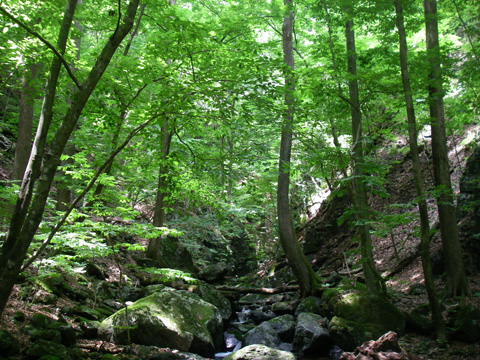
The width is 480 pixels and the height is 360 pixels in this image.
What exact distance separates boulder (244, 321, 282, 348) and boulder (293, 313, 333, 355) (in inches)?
17.5

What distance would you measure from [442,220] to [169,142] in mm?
7435

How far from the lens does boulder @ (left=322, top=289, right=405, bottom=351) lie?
620 centimetres

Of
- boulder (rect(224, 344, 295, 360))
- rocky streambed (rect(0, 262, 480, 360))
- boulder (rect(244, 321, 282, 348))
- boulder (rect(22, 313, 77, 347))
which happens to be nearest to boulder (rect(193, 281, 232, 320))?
rocky streambed (rect(0, 262, 480, 360))

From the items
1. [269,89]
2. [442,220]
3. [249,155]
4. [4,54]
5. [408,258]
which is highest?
[4,54]

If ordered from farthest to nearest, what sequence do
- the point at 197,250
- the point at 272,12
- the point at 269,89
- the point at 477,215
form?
the point at 197,250, the point at 272,12, the point at 477,215, the point at 269,89

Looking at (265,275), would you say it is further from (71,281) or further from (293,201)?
(71,281)

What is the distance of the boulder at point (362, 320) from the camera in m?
6.20

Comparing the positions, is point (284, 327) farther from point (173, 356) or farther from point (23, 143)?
point (23, 143)

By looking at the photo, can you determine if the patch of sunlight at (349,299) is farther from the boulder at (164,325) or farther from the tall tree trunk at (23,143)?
the tall tree trunk at (23,143)

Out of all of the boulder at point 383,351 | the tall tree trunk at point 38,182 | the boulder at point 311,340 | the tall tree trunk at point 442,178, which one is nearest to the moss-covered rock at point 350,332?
the boulder at point 311,340

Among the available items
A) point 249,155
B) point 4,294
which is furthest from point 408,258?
point 4,294

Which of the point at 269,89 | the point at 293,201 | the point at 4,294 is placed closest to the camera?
the point at 4,294

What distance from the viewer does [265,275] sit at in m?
14.7

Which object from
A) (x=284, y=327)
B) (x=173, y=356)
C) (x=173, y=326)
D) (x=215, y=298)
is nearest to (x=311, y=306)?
(x=284, y=327)
